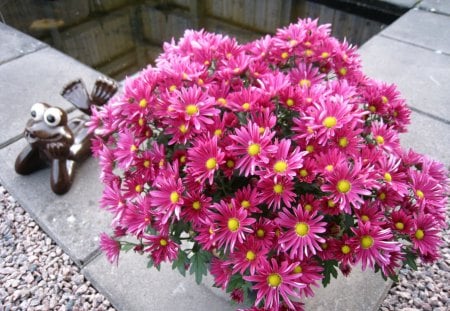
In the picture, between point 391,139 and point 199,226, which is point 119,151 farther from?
point 391,139

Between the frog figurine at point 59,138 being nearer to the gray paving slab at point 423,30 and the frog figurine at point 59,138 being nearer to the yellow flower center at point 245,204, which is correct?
the yellow flower center at point 245,204

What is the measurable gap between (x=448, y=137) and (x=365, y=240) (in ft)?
6.13

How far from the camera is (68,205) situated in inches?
81.3

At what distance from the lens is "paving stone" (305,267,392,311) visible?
1603 mm

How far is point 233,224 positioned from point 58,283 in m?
1.12

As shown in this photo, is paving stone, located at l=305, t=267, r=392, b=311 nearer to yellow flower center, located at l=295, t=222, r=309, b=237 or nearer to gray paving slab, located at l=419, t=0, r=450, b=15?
yellow flower center, located at l=295, t=222, r=309, b=237

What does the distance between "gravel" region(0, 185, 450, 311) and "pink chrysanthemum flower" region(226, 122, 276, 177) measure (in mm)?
1029

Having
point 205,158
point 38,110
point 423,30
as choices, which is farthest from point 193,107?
point 423,30

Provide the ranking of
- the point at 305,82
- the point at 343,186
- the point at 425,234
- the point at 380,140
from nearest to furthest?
1. the point at 343,186
2. the point at 425,234
3. the point at 380,140
4. the point at 305,82

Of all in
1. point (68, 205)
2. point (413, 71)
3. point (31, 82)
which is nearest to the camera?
point (68, 205)

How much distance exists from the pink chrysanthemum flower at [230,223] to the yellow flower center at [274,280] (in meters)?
0.11

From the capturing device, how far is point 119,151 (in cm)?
116

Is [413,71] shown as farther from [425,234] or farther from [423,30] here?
[425,234]

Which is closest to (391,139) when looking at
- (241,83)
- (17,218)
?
(241,83)
